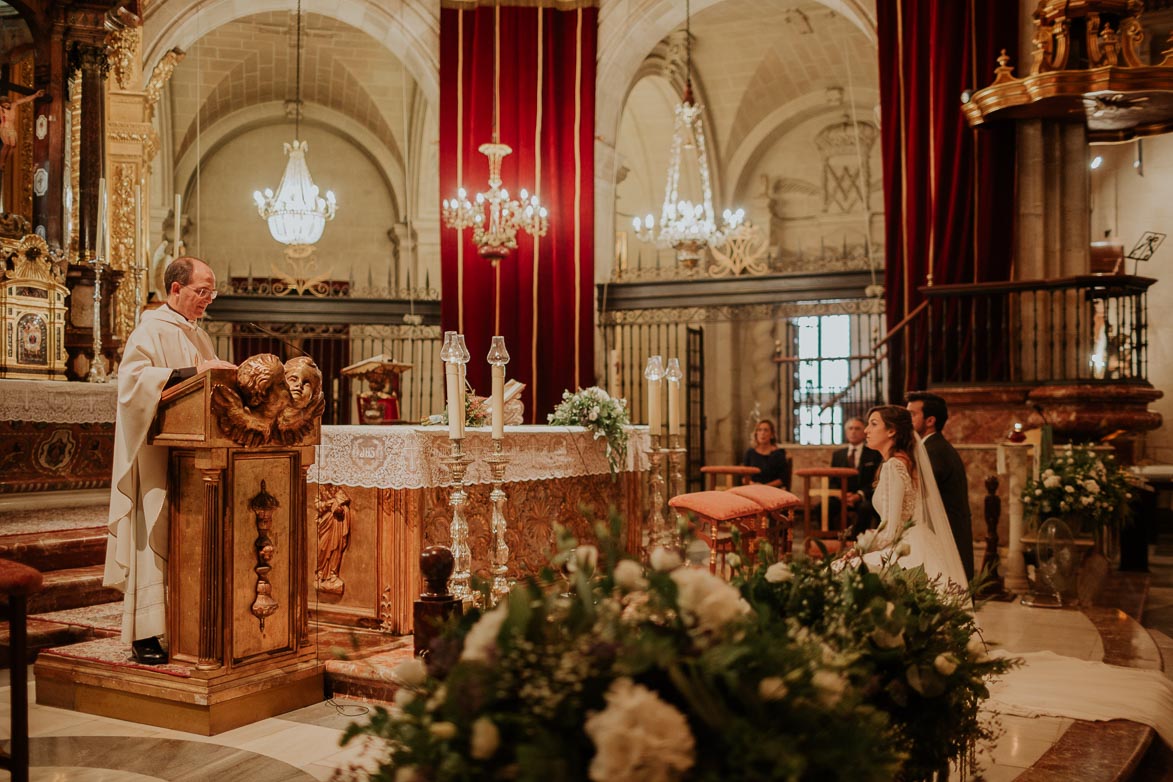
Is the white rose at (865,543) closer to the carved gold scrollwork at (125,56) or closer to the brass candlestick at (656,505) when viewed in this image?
the brass candlestick at (656,505)

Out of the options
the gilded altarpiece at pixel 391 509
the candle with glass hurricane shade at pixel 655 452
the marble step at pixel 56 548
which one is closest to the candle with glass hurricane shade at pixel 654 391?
the candle with glass hurricane shade at pixel 655 452

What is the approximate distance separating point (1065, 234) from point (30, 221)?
843 centimetres

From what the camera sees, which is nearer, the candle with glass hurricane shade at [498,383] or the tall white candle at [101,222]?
the candle with glass hurricane shade at [498,383]

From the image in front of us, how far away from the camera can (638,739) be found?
1.24 meters

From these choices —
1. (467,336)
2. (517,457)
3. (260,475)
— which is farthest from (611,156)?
(260,475)

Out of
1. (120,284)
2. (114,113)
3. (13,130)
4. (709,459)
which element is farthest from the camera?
(709,459)

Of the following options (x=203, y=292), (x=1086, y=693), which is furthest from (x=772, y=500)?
(x=203, y=292)

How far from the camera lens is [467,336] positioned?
11484 millimetres

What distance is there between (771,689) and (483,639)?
386mm

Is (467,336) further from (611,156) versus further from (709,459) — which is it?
(709,459)

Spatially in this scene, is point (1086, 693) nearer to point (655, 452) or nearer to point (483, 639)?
point (655, 452)

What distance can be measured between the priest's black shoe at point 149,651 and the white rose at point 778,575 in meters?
2.76

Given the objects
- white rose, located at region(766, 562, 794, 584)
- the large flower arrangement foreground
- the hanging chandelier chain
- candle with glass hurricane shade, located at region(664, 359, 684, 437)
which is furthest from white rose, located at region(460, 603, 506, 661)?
the hanging chandelier chain

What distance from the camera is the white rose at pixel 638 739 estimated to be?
1.24 metres
